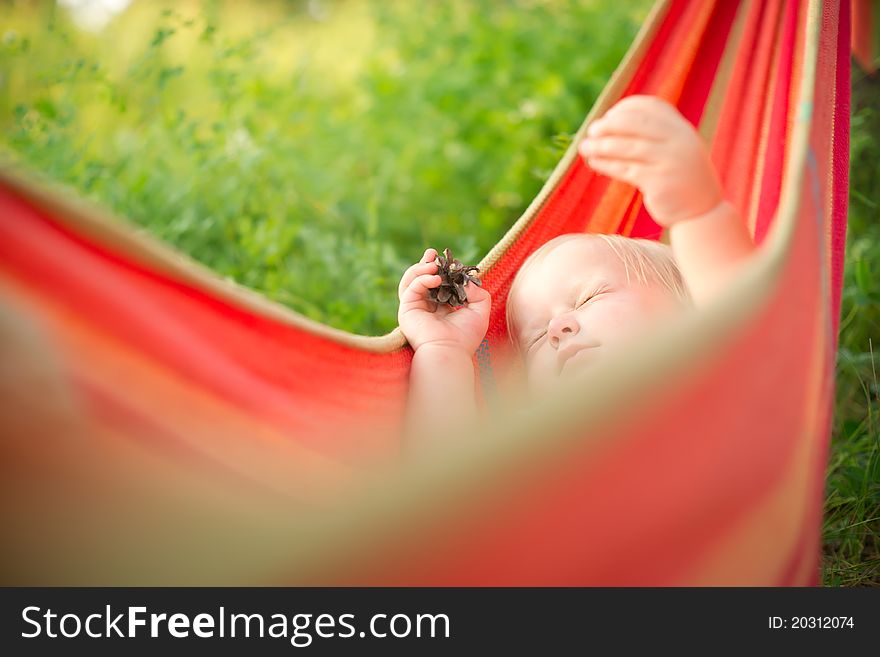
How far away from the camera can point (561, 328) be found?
122 centimetres

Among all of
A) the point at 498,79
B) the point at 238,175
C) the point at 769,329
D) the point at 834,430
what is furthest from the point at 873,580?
the point at 498,79

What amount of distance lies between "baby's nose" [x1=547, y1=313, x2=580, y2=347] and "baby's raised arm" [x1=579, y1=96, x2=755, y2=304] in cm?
27

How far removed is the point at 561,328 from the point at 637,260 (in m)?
0.17

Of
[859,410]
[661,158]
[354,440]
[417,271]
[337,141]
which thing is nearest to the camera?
[661,158]

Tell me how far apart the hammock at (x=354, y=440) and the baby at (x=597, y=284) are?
0.09m

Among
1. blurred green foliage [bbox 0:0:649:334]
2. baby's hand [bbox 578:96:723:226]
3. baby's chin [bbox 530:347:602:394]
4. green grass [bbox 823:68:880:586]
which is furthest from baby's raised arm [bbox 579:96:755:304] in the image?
blurred green foliage [bbox 0:0:649:334]

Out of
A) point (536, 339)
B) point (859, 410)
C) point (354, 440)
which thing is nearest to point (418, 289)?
point (536, 339)

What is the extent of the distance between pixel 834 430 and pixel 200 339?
1351 millimetres

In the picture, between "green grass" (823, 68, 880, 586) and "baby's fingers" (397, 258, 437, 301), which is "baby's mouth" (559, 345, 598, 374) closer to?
"baby's fingers" (397, 258, 437, 301)

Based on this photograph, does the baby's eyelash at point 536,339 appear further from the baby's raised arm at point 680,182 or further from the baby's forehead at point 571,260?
the baby's raised arm at point 680,182

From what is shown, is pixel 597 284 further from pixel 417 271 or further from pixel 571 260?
pixel 417 271

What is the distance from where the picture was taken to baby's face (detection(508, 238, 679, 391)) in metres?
1.21

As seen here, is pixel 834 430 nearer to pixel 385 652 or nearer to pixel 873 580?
pixel 873 580

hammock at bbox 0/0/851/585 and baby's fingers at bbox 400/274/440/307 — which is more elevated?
baby's fingers at bbox 400/274/440/307
